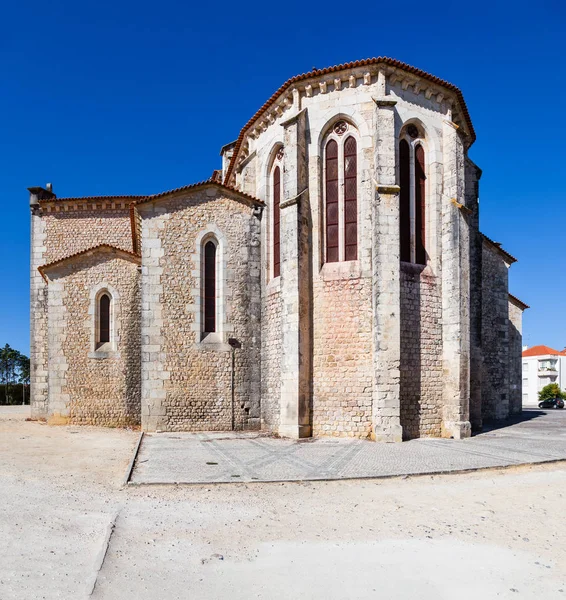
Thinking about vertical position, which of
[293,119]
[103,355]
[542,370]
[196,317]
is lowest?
[542,370]

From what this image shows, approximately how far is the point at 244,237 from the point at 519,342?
53.0 ft

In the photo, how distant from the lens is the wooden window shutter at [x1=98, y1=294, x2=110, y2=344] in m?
18.7

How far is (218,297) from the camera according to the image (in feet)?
56.4

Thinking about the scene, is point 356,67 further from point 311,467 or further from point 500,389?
point 500,389

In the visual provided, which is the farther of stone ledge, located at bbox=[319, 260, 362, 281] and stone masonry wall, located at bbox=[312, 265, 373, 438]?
stone ledge, located at bbox=[319, 260, 362, 281]

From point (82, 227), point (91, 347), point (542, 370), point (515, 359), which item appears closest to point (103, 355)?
point (91, 347)

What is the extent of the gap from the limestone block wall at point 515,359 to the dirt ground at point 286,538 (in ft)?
52.4

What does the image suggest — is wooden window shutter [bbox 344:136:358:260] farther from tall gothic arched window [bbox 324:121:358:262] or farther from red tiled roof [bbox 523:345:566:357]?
red tiled roof [bbox 523:345:566:357]

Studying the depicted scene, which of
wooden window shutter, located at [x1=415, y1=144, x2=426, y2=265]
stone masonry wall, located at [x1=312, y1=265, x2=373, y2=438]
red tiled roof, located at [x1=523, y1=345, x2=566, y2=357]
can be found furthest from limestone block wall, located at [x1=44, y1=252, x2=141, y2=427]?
red tiled roof, located at [x1=523, y1=345, x2=566, y2=357]

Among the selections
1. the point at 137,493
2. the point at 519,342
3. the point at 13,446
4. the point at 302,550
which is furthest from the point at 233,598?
the point at 519,342

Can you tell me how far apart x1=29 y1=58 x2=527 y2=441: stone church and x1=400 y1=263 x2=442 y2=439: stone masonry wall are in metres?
0.05

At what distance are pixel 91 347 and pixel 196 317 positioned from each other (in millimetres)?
4351

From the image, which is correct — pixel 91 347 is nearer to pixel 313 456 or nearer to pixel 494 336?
pixel 313 456

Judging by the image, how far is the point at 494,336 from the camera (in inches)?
839
